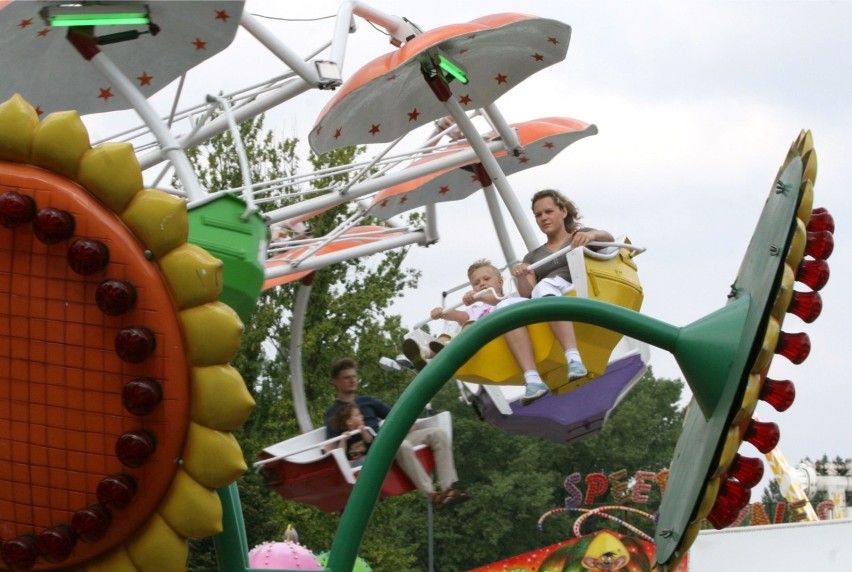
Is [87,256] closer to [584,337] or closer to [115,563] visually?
[115,563]

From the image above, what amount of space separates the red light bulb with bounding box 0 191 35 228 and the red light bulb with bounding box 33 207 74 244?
4cm

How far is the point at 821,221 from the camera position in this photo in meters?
5.09

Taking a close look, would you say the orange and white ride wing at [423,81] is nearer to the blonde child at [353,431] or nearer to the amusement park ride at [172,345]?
the amusement park ride at [172,345]

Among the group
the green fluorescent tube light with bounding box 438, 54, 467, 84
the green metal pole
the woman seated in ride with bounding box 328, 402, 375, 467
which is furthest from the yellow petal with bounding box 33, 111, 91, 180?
the woman seated in ride with bounding box 328, 402, 375, 467

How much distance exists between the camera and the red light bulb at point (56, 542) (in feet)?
14.2

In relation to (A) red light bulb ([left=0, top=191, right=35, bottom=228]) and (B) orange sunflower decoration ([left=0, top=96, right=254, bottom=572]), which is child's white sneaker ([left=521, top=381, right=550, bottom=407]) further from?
(A) red light bulb ([left=0, top=191, right=35, bottom=228])

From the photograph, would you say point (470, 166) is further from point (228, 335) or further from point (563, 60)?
point (228, 335)

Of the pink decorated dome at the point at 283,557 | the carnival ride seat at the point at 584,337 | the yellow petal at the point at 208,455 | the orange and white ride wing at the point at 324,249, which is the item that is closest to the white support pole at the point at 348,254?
the orange and white ride wing at the point at 324,249

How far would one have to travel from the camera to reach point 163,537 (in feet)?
14.3

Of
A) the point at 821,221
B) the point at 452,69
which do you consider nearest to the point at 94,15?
the point at 452,69

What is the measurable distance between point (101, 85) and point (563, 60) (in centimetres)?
283

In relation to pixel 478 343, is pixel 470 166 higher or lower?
higher

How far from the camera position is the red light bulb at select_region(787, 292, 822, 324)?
4988mm

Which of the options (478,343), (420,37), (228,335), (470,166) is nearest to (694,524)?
(478,343)
